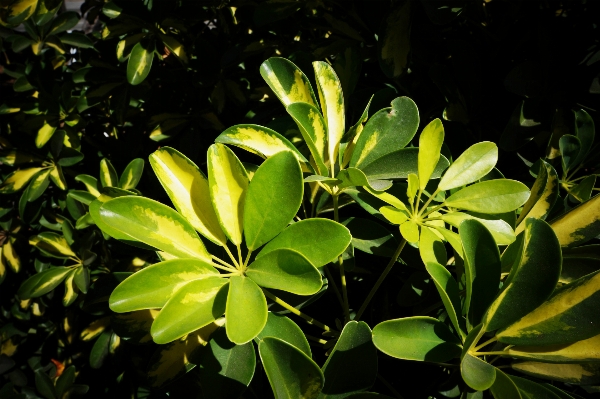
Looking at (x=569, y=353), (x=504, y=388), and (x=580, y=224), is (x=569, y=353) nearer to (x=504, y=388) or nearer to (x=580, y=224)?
(x=504, y=388)

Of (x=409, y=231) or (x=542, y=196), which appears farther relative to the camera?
(x=542, y=196)

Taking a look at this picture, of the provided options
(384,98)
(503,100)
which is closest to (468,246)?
(384,98)

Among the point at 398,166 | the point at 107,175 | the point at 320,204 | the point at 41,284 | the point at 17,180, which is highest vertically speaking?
the point at 398,166

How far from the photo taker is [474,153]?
0.51 meters

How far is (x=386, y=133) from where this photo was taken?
1.84 feet

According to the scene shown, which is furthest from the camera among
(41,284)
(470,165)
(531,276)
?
(41,284)

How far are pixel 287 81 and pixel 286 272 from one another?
0.29 metres

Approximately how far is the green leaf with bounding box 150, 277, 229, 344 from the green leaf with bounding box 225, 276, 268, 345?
0.02 meters

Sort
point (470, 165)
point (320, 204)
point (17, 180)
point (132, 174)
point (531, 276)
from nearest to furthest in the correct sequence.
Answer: point (531, 276) < point (470, 165) < point (320, 204) < point (132, 174) < point (17, 180)

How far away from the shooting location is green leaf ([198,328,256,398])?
499mm

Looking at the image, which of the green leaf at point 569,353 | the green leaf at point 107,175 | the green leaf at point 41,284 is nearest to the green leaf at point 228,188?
the green leaf at point 569,353

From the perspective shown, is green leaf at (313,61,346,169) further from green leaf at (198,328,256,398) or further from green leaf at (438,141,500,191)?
green leaf at (198,328,256,398)

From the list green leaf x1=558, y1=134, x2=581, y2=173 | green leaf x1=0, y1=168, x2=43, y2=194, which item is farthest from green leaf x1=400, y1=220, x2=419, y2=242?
green leaf x1=0, y1=168, x2=43, y2=194

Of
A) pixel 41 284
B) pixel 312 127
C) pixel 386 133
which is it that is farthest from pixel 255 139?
pixel 41 284
